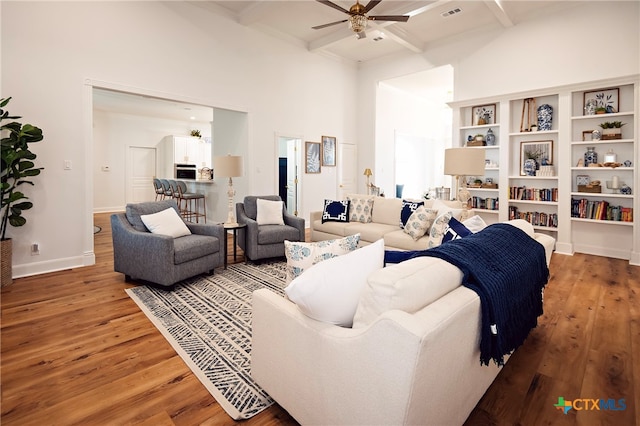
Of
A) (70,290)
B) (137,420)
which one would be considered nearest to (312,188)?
(70,290)

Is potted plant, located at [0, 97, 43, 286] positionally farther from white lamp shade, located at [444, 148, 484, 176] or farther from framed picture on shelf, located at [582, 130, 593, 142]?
framed picture on shelf, located at [582, 130, 593, 142]

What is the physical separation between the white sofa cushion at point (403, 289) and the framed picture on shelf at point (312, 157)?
20.4ft

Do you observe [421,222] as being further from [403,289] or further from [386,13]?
[386,13]

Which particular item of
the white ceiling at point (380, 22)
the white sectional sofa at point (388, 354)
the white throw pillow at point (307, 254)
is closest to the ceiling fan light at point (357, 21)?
the white ceiling at point (380, 22)

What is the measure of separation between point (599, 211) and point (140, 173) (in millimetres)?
11190

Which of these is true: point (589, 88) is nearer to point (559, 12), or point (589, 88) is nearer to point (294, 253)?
point (559, 12)

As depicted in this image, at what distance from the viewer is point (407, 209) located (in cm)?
455

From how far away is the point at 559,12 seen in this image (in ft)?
17.6

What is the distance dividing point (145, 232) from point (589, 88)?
622cm

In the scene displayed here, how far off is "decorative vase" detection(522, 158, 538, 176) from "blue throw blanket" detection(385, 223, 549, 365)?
433cm

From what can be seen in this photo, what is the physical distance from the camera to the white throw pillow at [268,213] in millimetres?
4719

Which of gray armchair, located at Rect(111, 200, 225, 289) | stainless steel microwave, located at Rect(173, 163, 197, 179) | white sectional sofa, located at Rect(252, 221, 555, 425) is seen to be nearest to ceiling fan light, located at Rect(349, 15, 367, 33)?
gray armchair, located at Rect(111, 200, 225, 289)

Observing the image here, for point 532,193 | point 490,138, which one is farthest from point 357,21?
point 532,193

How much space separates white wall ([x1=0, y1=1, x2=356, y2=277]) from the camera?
3.92 m
